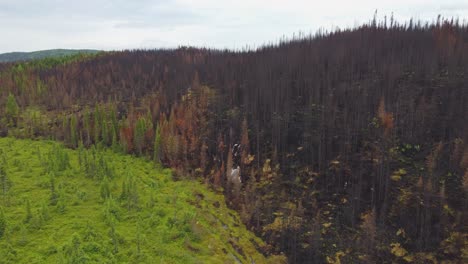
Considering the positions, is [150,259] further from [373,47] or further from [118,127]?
[373,47]

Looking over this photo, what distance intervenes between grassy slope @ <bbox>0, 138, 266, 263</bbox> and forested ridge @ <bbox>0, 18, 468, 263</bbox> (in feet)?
4.26

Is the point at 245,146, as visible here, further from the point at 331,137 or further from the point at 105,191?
the point at 105,191

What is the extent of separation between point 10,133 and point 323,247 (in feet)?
78.1

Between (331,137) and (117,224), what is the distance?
33.4 feet

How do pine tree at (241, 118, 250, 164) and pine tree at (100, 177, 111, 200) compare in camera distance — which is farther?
pine tree at (241, 118, 250, 164)

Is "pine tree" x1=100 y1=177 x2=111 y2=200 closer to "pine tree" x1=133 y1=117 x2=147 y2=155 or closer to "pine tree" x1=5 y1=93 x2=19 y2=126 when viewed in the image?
"pine tree" x1=133 y1=117 x2=147 y2=155

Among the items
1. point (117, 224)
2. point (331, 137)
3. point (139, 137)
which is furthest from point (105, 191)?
point (331, 137)

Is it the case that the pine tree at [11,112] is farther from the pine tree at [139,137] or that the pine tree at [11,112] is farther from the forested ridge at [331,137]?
the pine tree at [139,137]

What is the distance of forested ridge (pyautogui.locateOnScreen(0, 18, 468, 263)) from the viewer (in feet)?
35.4

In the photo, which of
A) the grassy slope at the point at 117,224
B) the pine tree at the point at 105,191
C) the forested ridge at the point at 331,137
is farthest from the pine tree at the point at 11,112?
the pine tree at the point at 105,191

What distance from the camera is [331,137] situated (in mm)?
15281

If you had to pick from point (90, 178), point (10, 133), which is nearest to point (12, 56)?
point (10, 133)

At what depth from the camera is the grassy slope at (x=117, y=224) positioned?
8.92 m

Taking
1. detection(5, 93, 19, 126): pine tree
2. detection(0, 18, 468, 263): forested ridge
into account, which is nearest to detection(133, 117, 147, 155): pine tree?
detection(0, 18, 468, 263): forested ridge
